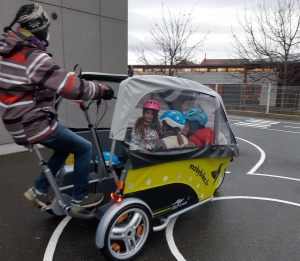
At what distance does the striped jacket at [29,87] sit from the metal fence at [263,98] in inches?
576

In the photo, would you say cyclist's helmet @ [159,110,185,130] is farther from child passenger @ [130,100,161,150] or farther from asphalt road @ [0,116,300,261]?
asphalt road @ [0,116,300,261]

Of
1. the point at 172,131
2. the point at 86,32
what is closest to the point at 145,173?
the point at 172,131

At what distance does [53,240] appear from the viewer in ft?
10.3

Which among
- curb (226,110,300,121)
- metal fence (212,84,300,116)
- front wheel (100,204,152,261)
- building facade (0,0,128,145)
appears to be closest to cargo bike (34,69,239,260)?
front wheel (100,204,152,261)

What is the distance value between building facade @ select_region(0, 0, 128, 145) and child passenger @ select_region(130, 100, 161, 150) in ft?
17.8

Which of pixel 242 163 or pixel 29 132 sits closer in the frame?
pixel 29 132

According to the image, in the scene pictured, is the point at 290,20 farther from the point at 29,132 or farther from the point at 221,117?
the point at 29,132

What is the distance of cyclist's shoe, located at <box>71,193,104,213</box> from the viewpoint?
279cm

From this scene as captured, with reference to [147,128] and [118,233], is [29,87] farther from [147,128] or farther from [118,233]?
[118,233]

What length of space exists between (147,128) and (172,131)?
279 mm

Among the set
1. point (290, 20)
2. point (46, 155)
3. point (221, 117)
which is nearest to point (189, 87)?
point (221, 117)

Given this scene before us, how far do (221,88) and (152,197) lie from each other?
15457 millimetres

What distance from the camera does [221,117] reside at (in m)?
3.50

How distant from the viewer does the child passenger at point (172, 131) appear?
9.68 feet
